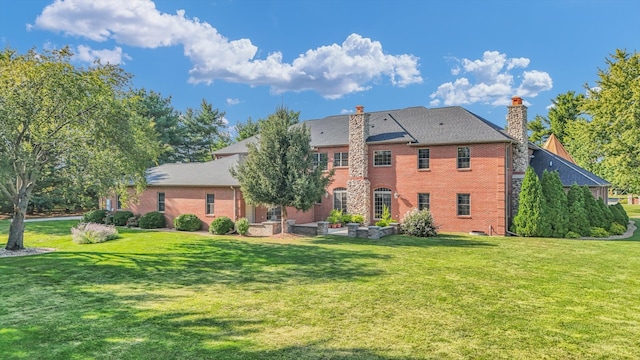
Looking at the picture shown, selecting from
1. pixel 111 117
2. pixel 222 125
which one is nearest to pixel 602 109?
pixel 111 117

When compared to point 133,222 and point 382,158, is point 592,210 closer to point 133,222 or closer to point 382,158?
point 382,158

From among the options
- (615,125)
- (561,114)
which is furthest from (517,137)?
(561,114)

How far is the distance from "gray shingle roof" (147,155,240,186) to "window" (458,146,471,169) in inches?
522

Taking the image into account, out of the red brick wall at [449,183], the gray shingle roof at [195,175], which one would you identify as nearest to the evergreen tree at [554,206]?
the red brick wall at [449,183]

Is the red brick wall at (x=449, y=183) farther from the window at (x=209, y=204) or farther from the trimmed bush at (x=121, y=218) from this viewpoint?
the trimmed bush at (x=121, y=218)

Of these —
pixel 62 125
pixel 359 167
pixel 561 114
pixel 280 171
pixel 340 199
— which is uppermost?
pixel 561 114

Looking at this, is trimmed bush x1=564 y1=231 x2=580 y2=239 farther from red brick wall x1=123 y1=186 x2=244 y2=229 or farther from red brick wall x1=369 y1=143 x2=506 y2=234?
red brick wall x1=123 y1=186 x2=244 y2=229

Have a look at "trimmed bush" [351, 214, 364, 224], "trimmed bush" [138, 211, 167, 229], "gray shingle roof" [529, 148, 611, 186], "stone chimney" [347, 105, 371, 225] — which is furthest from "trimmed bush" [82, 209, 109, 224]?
"gray shingle roof" [529, 148, 611, 186]

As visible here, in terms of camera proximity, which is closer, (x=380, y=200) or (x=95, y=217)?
(x=380, y=200)

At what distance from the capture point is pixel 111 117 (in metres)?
14.7

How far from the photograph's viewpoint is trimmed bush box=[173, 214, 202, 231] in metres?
22.2

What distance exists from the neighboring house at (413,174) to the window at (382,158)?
0.07 m

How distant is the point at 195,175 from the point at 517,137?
20719 millimetres

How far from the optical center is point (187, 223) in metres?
22.2
